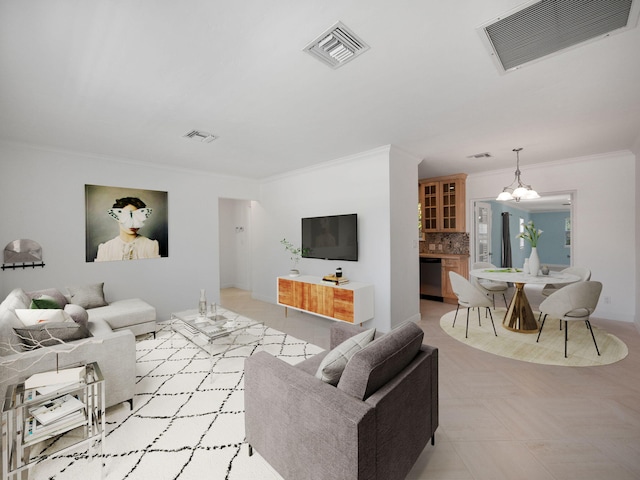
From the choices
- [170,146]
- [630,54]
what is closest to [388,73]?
[630,54]

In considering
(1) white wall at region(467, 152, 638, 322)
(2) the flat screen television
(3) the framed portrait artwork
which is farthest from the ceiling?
(2) the flat screen television

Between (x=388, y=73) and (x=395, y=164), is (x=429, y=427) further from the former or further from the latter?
(x=395, y=164)

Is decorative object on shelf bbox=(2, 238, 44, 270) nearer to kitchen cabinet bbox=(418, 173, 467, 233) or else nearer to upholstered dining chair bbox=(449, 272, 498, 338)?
upholstered dining chair bbox=(449, 272, 498, 338)

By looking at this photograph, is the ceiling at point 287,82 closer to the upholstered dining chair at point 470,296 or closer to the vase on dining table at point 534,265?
the vase on dining table at point 534,265

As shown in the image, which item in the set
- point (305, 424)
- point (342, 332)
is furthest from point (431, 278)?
point (305, 424)

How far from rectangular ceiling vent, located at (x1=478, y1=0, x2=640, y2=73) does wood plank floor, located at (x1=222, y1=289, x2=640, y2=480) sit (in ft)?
8.38

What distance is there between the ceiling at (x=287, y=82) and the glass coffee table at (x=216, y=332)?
2.15m

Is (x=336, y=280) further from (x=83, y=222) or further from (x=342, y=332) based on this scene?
(x=83, y=222)

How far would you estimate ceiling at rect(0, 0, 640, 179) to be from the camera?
162cm

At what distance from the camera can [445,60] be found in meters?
2.03

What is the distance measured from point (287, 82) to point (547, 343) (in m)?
4.12

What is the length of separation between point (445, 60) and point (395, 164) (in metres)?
2.16

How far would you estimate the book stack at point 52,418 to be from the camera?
1606mm

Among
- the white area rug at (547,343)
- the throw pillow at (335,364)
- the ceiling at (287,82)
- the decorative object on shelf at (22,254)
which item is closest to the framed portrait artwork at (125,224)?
the decorative object on shelf at (22,254)
